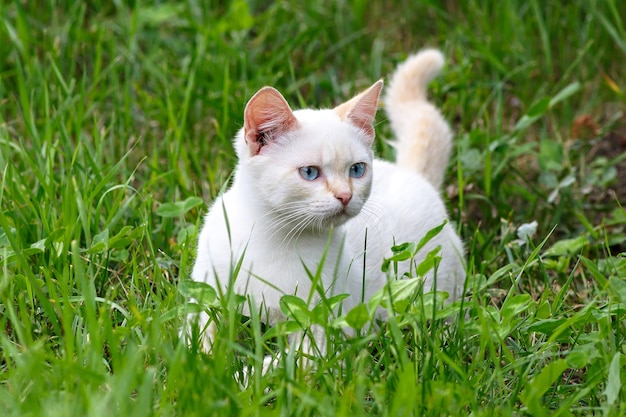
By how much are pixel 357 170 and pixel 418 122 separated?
91cm

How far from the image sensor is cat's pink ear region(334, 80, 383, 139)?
2.67m

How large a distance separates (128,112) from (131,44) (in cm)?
58

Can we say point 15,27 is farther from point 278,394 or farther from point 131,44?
point 278,394

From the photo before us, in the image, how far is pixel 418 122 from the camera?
346 cm

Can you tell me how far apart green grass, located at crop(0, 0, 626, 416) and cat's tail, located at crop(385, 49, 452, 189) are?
0.22 meters

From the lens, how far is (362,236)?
293cm

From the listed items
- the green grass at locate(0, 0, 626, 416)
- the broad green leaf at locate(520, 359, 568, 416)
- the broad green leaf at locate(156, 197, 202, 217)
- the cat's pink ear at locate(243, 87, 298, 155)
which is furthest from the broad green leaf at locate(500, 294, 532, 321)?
the broad green leaf at locate(156, 197, 202, 217)

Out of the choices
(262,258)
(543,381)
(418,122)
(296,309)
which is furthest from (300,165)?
(418,122)

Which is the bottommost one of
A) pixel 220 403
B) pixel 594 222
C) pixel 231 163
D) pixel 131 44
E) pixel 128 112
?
pixel 594 222

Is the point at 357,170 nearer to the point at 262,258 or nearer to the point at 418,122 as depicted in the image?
the point at 262,258

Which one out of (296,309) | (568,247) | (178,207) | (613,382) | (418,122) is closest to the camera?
(613,382)

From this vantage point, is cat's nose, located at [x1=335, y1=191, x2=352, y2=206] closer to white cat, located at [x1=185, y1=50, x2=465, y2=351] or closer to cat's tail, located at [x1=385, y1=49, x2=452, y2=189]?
white cat, located at [x1=185, y1=50, x2=465, y2=351]

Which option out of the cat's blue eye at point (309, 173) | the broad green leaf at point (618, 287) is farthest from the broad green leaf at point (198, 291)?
the broad green leaf at point (618, 287)

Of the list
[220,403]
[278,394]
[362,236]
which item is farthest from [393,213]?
[220,403]
